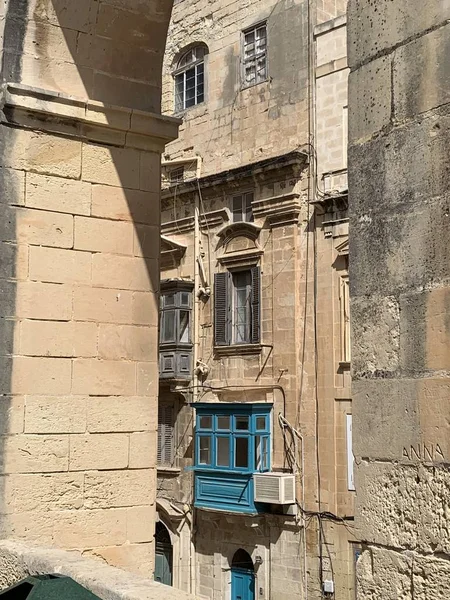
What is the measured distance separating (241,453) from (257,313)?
102 inches

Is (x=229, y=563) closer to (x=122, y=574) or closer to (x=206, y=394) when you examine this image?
(x=206, y=394)

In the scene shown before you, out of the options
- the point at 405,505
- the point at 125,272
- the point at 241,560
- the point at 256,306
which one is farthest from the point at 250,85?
the point at 405,505

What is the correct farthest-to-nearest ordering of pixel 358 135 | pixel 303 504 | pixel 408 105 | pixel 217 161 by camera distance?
pixel 217 161
pixel 303 504
pixel 358 135
pixel 408 105

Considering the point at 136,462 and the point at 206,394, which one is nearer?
the point at 136,462

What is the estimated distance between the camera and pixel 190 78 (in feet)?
60.1

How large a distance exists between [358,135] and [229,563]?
14303 mm

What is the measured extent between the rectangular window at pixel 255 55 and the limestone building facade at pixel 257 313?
35 millimetres

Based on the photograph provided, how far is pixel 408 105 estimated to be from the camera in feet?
8.01

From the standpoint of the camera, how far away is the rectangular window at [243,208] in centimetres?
1648

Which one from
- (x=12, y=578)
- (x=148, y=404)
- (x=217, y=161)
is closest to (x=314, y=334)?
(x=217, y=161)

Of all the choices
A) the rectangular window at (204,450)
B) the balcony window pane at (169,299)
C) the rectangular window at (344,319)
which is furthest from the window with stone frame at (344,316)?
the balcony window pane at (169,299)

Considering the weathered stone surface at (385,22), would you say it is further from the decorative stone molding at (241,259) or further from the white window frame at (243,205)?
the white window frame at (243,205)

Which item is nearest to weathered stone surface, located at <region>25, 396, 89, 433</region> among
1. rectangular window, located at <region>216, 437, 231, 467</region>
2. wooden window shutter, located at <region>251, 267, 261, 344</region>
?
wooden window shutter, located at <region>251, 267, 261, 344</region>

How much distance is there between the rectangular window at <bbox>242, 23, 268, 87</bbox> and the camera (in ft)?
54.0
